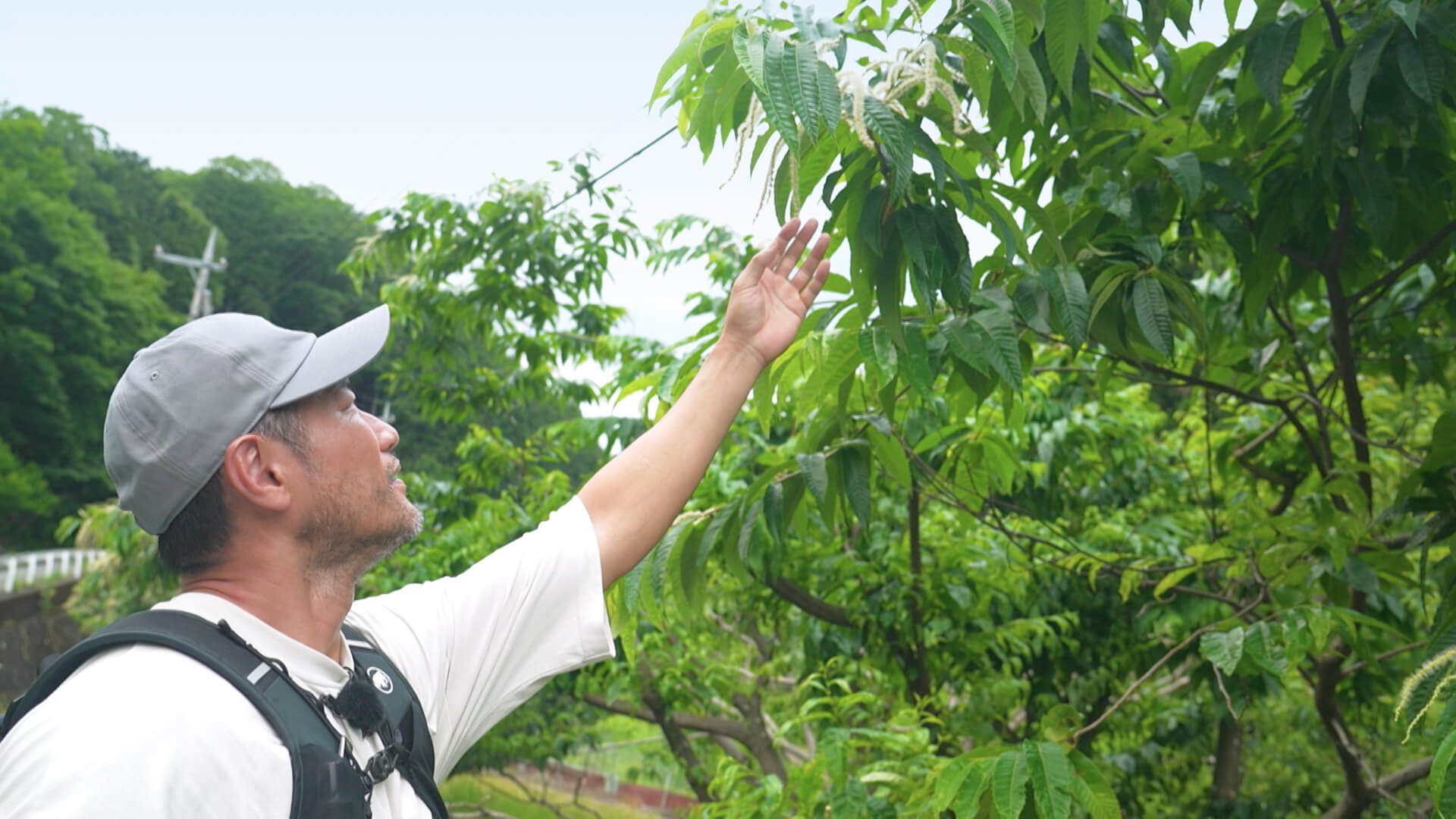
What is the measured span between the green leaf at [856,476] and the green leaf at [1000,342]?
12.2 inches

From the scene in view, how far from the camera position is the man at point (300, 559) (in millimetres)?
802

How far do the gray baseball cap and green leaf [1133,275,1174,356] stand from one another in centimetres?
101

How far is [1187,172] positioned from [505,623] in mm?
1094

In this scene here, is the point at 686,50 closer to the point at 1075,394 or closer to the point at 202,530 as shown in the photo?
the point at 202,530

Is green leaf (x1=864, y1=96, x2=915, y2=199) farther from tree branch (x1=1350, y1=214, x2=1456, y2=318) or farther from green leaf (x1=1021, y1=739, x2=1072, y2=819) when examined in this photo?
tree branch (x1=1350, y1=214, x2=1456, y2=318)

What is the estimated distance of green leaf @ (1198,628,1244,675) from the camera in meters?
1.58

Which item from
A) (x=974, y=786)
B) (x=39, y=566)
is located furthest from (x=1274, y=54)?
(x=39, y=566)

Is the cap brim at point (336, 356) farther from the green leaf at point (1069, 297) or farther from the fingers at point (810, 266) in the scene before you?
the green leaf at point (1069, 297)

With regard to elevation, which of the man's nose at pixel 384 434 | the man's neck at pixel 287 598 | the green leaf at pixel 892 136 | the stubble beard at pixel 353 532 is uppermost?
the green leaf at pixel 892 136

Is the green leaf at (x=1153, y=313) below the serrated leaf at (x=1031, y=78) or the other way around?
below

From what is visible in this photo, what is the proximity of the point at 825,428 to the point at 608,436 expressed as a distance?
1.80m

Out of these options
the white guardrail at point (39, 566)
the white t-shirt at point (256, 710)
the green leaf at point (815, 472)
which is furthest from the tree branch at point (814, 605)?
the white guardrail at point (39, 566)

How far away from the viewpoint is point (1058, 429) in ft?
11.3

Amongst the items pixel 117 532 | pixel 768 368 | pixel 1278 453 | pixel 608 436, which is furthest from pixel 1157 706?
pixel 117 532
